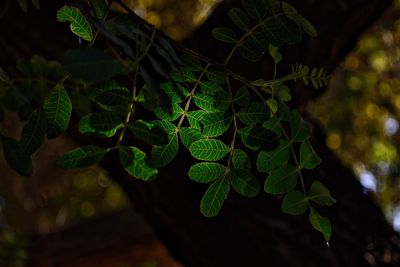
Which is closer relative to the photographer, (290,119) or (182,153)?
(290,119)

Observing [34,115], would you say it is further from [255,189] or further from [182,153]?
[182,153]

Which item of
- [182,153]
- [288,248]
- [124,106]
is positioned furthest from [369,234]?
[124,106]

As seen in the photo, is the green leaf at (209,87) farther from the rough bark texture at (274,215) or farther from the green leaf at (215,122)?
the rough bark texture at (274,215)

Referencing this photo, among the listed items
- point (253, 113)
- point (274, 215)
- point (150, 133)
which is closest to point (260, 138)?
point (253, 113)

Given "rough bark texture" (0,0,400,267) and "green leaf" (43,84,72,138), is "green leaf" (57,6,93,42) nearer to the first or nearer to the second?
"green leaf" (43,84,72,138)

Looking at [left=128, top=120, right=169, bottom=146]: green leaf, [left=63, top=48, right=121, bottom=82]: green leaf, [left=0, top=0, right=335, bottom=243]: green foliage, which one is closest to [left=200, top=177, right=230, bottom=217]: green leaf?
[left=0, top=0, right=335, bottom=243]: green foliage

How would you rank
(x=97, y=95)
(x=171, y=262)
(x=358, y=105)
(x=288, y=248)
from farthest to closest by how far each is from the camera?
(x=358, y=105)
(x=171, y=262)
(x=288, y=248)
(x=97, y=95)

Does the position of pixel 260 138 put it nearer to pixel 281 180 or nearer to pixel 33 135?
pixel 281 180
